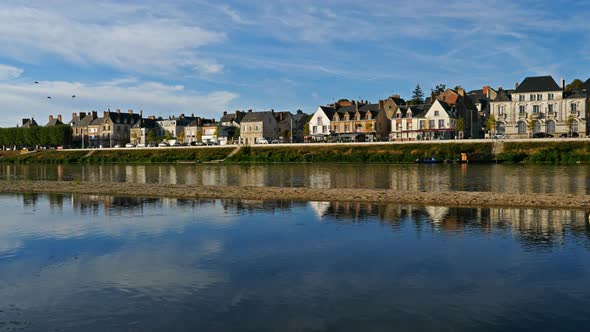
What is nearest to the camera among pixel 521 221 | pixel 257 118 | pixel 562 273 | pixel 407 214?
pixel 562 273

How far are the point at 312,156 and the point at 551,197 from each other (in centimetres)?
6480

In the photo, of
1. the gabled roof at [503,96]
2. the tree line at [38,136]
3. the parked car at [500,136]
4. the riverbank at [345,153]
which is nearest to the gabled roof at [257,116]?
the riverbank at [345,153]

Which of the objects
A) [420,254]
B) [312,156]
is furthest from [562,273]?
[312,156]

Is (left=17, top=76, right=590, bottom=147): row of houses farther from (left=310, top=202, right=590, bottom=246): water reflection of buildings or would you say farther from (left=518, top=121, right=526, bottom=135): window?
(left=310, top=202, right=590, bottom=246): water reflection of buildings

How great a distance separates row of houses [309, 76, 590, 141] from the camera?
93250 millimetres

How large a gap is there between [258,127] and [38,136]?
6426 centimetres

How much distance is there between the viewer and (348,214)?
2639 centimetres

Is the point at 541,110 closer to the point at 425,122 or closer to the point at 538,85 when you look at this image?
the point at 538,85

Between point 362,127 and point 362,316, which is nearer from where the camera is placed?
point 362,316

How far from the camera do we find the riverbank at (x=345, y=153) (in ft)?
248

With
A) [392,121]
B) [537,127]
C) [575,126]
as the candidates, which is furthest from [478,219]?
[392,121]

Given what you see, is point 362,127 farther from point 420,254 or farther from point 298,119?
point 420,254

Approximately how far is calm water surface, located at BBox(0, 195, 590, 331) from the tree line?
132801 mm

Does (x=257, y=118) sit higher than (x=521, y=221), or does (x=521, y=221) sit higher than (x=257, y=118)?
(x=257, y=118)
